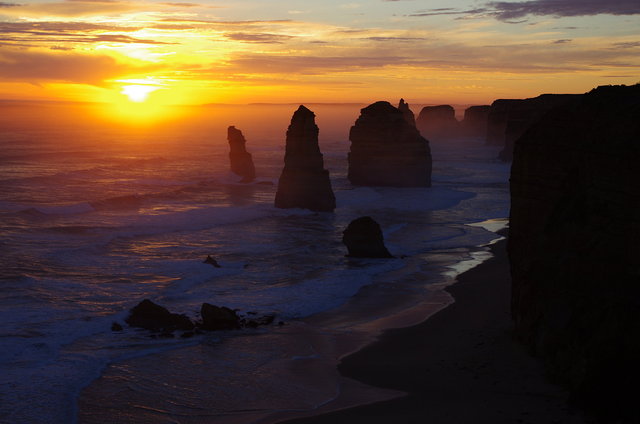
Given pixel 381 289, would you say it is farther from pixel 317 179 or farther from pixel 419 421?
pixel 317 179

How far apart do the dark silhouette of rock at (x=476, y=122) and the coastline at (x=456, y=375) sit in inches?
6662

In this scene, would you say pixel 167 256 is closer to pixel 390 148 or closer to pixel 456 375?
pixel 456 375

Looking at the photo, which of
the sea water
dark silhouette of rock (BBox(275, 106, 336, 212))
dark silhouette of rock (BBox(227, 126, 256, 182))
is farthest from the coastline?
dark silhouette of rock (BBox(227, 126, 256, 182))

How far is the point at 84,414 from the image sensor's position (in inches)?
599

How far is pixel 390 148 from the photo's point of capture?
226 feet

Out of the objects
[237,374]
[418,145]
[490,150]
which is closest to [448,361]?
[237,374]

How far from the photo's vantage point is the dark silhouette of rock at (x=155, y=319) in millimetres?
21766

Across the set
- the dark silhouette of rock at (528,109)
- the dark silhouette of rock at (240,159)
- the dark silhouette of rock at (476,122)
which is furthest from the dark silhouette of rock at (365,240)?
the dark silhouette of rock at (476,122)

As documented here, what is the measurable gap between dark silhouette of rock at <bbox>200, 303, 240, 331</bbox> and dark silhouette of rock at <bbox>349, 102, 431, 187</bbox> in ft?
158

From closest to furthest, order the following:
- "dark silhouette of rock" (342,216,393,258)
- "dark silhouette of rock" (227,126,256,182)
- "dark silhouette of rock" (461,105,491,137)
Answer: "dark silhouette of rock" (342,216,393,258)
"dark silhouette of rock" (227,126,256,182)
"dark silhouette of rock" (461,105,491,137)

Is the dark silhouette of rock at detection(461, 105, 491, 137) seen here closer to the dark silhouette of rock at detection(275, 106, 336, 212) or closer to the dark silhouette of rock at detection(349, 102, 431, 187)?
the dark silhouette of rock at detection(349, 102, 431, 187)

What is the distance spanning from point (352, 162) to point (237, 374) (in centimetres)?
5572

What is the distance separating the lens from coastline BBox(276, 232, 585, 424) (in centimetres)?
1424

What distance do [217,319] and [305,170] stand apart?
30424 mm
